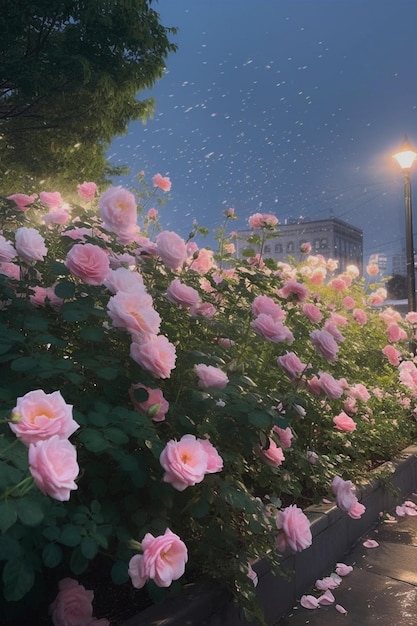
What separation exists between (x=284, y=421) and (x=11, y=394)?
2.96ft

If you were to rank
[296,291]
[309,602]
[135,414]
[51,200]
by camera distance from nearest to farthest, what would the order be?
[135,414] → [309,602] → [51,200] → [296,291]

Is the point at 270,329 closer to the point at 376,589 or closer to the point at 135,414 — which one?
the point at 135,414

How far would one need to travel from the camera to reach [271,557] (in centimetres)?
219

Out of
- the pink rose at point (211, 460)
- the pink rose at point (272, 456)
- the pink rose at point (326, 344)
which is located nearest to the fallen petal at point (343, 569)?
the pink rose at point (272, 456)

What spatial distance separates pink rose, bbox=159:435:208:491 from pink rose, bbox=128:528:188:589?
0.16 metres

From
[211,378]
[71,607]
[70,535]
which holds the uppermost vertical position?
[211,378]

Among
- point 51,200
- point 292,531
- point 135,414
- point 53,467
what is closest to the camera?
point 53,467

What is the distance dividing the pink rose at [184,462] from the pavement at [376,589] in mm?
1345

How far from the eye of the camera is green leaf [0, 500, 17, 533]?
3.64 ft

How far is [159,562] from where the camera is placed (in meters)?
1.39

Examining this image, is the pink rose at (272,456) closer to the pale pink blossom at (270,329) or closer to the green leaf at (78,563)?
the pale pink blossom at (270,329)

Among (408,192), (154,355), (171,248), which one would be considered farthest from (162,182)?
(408,192)

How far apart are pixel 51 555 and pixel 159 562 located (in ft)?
0.93

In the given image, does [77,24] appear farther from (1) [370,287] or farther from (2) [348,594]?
(2) [348,594]
